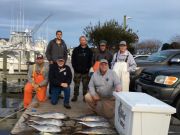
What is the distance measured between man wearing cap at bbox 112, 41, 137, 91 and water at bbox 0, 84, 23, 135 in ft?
8.56

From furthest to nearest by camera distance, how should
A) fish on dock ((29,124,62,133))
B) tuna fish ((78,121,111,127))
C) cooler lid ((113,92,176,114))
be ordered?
tuna fish ((78,121,111,127)) → fish on dock ((29,124,62,133)) → cooler lid ((113,92,176,114))

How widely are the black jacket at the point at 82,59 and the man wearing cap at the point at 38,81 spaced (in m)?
0.78

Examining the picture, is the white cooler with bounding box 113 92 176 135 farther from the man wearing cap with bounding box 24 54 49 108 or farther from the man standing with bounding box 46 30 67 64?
the man standing with bounding box 46 30 67 64

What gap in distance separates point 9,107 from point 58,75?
15.4 feet

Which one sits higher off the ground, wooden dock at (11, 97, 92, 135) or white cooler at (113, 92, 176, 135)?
white cooler at (113, 92, 176, 135)

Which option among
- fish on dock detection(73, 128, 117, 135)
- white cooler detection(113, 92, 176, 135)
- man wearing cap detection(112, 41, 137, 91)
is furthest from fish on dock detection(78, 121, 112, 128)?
man wearing cap detection(112, 41, 137, 91)

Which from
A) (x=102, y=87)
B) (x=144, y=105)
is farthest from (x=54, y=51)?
(x=144, y=105)

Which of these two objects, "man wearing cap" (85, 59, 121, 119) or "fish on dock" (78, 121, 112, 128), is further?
"man wearing cap" (85, 59, 121, 119)

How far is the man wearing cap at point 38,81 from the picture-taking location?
11250 mm

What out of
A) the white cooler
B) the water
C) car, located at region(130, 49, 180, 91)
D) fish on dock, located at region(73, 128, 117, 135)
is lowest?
the water

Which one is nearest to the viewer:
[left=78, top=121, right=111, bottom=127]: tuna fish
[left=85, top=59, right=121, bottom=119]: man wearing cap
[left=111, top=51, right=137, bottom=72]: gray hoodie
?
[left=78, top=121, right=111, bottom=127]: tuna fish

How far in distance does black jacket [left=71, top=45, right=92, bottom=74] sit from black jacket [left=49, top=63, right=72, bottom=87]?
1.99 ft

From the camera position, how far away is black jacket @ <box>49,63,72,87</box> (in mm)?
10781

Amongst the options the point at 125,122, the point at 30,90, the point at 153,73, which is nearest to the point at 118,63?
the point at 153,73
